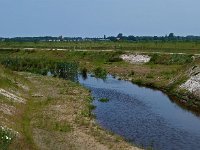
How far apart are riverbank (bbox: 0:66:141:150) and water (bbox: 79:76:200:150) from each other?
83.8 inches

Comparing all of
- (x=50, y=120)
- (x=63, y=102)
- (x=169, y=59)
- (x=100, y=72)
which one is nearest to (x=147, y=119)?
(x=63, y=102)

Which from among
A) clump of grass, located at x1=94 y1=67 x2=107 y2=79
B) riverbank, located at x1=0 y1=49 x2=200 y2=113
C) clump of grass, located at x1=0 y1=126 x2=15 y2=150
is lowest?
clump of grass, located at x1=94 y1=67 x2=107 y2=79

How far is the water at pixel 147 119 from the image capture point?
38500mm

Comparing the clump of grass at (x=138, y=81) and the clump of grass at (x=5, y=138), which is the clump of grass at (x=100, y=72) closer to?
the clump of grass at (x=138, y=81)

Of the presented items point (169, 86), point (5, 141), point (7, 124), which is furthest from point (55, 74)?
point (5, 141)

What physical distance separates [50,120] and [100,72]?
170ft

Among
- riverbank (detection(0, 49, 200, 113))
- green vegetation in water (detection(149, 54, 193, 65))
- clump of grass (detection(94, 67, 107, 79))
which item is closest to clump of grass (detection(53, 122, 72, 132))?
riverbank (detection(0, 49, 200, 113))

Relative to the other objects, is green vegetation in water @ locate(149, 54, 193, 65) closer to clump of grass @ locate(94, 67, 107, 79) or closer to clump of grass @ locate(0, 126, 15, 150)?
clump of grass @ locate(94, 67, 107, 79)

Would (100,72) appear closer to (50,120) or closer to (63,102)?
(63,102)

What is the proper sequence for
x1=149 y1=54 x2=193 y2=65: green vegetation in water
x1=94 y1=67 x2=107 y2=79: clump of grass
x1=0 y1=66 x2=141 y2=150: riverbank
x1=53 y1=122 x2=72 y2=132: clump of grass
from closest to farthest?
x1=0 y1=66 x2=141 y2=150: riverbank, x1=53 y1=122 x2=72 y2=132: clump of grass, x1=94 y1=67 x2=107 y2=79: clump of grass, x1=149 y1=54 x2=193 y2=65: green vegetation in water

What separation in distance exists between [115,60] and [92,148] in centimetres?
7875

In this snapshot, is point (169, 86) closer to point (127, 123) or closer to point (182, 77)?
point (182, 77)

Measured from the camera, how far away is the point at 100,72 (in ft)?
309

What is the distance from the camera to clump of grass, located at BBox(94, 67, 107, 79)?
90.9 meters
